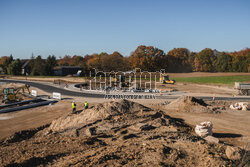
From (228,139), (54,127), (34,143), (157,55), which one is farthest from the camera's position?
(157,55)

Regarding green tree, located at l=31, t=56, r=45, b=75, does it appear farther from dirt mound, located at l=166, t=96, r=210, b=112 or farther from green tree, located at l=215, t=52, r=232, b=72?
green tree, located at l=215, t=52, r=232, b=72

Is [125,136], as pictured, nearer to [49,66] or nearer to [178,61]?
[49,66]

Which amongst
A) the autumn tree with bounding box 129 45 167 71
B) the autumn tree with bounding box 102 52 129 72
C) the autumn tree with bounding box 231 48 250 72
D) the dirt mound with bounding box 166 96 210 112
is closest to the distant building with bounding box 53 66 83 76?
the autumn tree with bounding box 102 52 129 72

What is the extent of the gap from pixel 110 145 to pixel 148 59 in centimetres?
7849

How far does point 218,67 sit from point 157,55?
31408 mm

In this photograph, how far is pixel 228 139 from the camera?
13922 mm

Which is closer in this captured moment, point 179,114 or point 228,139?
point 228,139

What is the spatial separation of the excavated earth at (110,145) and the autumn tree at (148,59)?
71.3 metres

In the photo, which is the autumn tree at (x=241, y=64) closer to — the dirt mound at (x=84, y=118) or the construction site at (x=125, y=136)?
the construction site at (x=125, y=136)

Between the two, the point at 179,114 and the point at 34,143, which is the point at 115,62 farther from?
the point at 34,143

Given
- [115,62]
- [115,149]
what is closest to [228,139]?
[115,149]

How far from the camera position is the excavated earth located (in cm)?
865

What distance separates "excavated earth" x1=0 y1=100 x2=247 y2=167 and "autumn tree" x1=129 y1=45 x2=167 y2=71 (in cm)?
7133

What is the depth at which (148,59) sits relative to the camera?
87.2 meters
